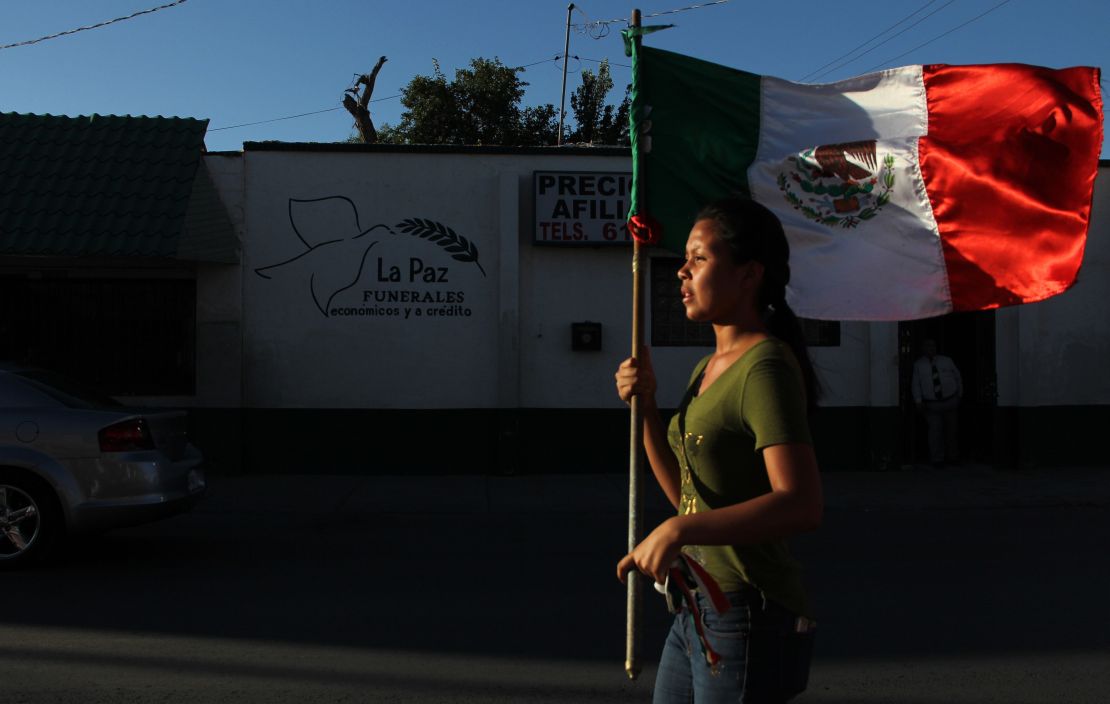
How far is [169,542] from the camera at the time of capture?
8.26 meters

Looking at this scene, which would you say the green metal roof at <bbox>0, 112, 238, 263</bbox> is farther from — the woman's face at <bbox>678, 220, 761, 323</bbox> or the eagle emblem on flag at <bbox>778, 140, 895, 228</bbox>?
the woman's face at <bbox>678, 220, 761, 323</bbox>

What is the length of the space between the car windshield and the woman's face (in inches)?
251

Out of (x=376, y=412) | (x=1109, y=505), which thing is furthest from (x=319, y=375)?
(x=1109, y=505)

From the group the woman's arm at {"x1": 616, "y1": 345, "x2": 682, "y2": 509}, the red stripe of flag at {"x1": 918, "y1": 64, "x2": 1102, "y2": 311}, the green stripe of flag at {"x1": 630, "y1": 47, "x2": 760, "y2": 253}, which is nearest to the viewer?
the woman's arm at {"x1": 616, "y1": 345, "x2": 682, "y2": 509}

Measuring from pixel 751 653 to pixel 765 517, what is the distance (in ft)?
1.17

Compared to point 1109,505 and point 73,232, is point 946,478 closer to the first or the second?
point 1109,505

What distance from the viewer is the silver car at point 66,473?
711 cm

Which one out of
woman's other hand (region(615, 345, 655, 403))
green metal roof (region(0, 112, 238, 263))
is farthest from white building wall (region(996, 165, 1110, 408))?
woman's other hand (region(615, 345, 655, 403))

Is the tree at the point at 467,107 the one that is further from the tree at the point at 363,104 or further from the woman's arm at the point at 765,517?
the woman's arm at the point at 765,517

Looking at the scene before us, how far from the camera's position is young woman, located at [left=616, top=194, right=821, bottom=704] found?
2.02 meters

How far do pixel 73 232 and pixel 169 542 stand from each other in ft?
15.2

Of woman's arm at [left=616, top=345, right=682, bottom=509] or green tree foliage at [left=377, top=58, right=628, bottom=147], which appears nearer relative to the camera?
woman's arm at [left=616, top=345, right=682, bottom=509]

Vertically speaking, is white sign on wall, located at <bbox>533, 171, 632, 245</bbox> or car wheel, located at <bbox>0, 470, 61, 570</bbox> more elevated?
white sign on wall, located at <bbox>533, 171, 632, 245</bbox>

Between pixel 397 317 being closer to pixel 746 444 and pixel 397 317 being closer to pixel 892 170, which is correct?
pixel 892 170
